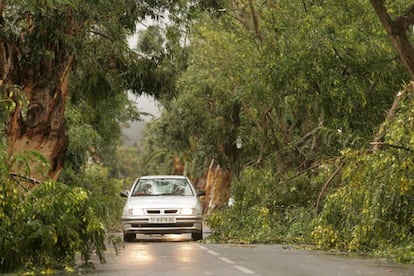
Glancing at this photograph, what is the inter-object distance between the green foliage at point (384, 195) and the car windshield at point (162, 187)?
6.73 meters

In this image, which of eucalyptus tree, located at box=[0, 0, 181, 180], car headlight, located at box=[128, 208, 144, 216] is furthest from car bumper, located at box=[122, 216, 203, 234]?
eucalyptus tree, located at box=[0, 0, 181, 180]

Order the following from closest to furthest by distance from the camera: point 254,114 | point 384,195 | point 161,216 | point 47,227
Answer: point 47,227, point 384,195, point 161,216, point 254,114

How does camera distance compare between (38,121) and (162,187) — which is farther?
(162,187)

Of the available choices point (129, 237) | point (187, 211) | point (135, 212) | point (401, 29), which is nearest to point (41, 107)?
point (135, 212)

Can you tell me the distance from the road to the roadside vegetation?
0.73 meters

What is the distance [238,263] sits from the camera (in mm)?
13883

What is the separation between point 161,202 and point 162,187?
145 cm

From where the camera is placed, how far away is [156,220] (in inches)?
850

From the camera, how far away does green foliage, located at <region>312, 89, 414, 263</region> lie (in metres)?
15.4

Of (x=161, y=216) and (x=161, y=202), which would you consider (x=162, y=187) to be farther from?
(x=161, y=216)

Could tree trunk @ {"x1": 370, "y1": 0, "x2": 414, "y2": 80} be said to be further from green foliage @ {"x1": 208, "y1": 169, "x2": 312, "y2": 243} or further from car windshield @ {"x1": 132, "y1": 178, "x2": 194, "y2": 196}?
car windshield @ {"x1": 132, "y1": 178, "x2": 194, "y2": 196}

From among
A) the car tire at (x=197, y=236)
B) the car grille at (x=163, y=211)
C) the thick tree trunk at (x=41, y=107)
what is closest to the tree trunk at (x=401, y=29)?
the car grille at (x=163, y=211)

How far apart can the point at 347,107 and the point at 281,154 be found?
9950 millimetres

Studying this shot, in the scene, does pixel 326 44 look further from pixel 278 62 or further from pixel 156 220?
pixel 156 220
